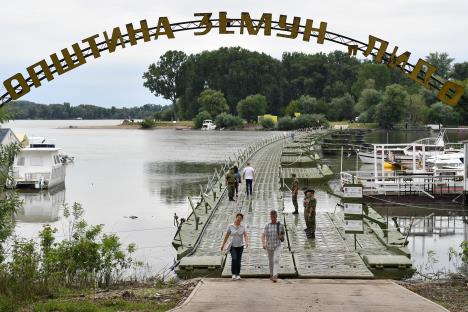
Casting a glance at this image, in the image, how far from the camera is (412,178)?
1636 inches

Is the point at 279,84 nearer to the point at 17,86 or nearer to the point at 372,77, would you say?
the point at 372,77

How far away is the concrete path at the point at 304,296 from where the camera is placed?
13.8 metres

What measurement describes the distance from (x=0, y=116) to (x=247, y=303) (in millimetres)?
8456

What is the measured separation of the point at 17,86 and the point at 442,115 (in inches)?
5115

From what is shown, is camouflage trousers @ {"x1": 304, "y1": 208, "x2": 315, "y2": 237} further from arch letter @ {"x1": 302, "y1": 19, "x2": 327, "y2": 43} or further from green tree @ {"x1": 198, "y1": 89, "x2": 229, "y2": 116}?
green tree @ {"x1": 198, "y1": 89, "x2": 229, "y2": 116}

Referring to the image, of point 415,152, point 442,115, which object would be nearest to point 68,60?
point 415,152

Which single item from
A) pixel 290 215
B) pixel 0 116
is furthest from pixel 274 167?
pixel 0 116

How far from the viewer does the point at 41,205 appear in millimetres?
42062

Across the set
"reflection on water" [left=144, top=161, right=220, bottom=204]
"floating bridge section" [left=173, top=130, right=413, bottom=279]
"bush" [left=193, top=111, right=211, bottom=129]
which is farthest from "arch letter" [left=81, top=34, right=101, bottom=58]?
"bush" [left=193, top=111, right=211, bottom=129]

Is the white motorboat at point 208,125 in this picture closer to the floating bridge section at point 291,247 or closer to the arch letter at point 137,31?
the floating bridge section at point 291,247

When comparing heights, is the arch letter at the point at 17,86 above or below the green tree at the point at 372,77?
below

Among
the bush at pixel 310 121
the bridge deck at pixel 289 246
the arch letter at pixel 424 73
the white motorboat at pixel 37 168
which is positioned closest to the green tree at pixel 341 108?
the bush at pixel 310 121

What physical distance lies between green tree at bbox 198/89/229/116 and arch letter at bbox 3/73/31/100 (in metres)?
160

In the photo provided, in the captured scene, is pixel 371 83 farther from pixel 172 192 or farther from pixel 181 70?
pixel 172 192
